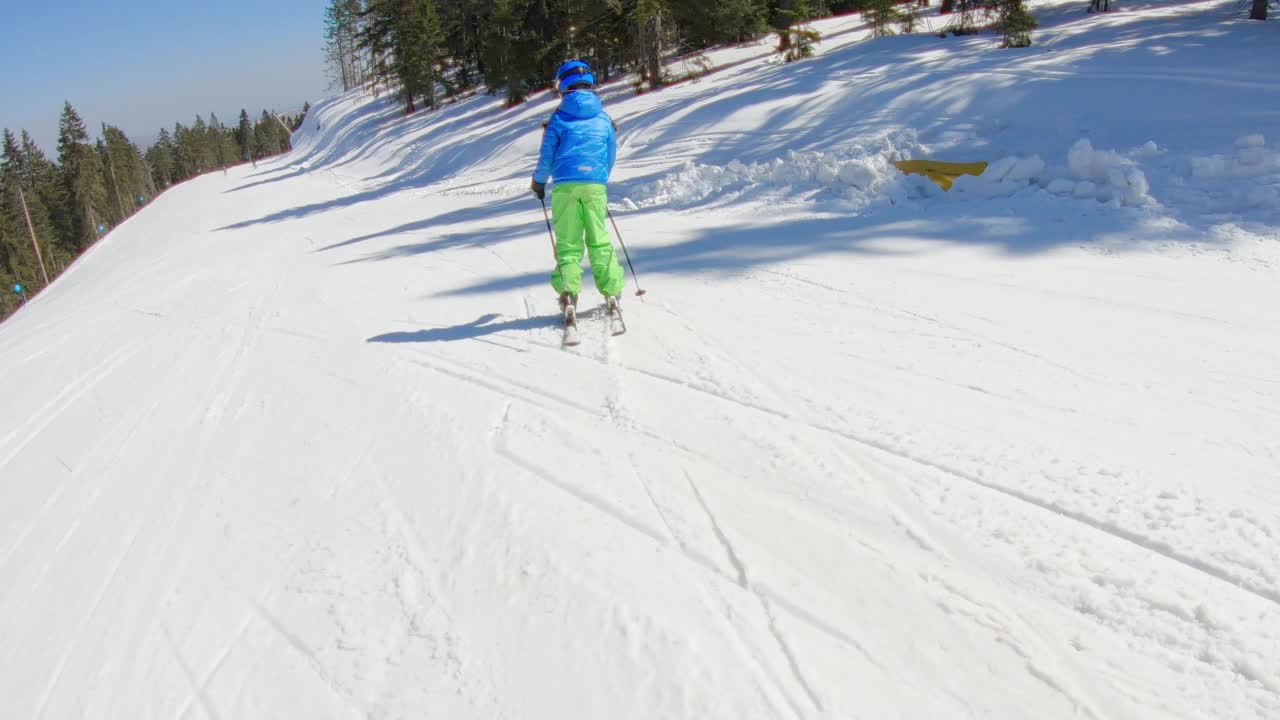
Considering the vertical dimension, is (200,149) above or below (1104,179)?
above

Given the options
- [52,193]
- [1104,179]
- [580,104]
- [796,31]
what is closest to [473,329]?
[580,104]

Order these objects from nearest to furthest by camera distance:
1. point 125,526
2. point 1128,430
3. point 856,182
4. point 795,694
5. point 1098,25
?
point 795,694 → point 1128,430 → point 125,526 → point 856,182 → point 1098,25

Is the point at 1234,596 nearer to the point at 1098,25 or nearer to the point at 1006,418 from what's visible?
the point at 1006,418

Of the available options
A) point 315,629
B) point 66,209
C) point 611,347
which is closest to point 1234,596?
point 315,629

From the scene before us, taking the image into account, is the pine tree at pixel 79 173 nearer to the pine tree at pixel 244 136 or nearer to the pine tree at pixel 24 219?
the pine tree at pixel 24 219

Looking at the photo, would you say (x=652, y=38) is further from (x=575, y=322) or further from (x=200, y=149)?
(x=200, y=149)

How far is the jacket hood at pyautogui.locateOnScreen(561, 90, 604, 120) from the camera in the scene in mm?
5211

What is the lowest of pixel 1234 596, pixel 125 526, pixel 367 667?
pixel 1234 596

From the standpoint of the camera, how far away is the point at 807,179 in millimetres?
9461

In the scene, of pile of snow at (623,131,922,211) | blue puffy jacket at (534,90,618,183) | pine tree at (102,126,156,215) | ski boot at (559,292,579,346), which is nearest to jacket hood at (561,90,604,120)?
blue puffy jacket at (534,90,618,183)

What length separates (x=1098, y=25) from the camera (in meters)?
14.4

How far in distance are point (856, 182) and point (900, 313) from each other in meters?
3.98

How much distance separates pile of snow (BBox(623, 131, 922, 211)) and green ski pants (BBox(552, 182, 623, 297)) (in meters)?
3.99

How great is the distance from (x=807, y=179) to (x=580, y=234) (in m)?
4.98
